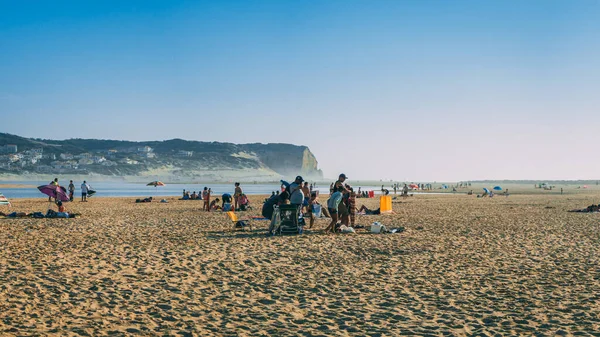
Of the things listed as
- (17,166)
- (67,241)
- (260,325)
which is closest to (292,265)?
(260,325)

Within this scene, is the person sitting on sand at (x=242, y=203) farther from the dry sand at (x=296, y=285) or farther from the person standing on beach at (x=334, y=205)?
the dry sand at (x=296, y=285)

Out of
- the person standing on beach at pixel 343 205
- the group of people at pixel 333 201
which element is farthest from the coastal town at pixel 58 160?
the person standing on beach at pixel 343 205

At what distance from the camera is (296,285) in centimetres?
726

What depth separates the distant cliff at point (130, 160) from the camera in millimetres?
148750

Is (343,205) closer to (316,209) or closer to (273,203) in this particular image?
(273,203)

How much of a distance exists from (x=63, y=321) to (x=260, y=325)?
2131 mm

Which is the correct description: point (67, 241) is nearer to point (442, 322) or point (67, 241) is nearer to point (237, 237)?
point (237, 237)

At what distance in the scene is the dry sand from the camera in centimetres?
531

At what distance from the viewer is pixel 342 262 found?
9.26m

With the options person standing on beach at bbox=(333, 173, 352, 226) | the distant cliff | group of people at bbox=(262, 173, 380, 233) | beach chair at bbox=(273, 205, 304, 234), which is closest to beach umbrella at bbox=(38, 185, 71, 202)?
group of people at bbox=(262, 173, 380, 233)

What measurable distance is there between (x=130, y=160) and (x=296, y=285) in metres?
168

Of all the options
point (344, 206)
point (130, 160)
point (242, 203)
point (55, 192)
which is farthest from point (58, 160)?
point (344, 206)

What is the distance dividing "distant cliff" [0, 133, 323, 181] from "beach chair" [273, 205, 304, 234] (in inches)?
5669

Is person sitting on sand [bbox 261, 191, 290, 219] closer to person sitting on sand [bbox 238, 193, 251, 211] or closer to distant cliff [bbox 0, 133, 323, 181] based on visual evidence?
person sitting on sand [bbox 238, 193, 251, 211]
